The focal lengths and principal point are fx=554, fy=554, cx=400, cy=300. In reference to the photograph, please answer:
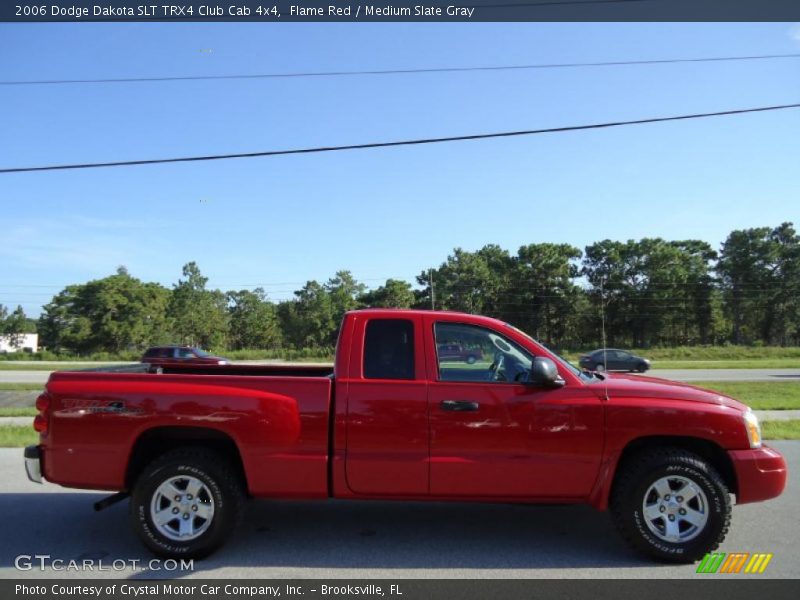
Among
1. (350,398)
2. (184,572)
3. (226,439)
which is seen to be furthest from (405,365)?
(184,572)

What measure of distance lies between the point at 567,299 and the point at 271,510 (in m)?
61.3

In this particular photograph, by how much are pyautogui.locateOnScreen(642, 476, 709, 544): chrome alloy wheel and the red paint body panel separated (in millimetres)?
327

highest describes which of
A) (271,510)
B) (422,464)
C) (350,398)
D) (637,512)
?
(350,398)

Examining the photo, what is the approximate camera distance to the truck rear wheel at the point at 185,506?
419 cm

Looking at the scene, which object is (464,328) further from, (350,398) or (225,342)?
(225,342)

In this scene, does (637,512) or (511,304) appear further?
(511,304)

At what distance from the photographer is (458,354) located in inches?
178

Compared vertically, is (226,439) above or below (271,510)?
above

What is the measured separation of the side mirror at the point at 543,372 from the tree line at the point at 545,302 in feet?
146

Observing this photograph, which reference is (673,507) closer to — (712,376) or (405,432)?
(405,432)

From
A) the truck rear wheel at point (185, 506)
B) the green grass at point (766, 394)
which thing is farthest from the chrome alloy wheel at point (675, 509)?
the green grass at point (766, 394)

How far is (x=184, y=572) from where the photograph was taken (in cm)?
400
